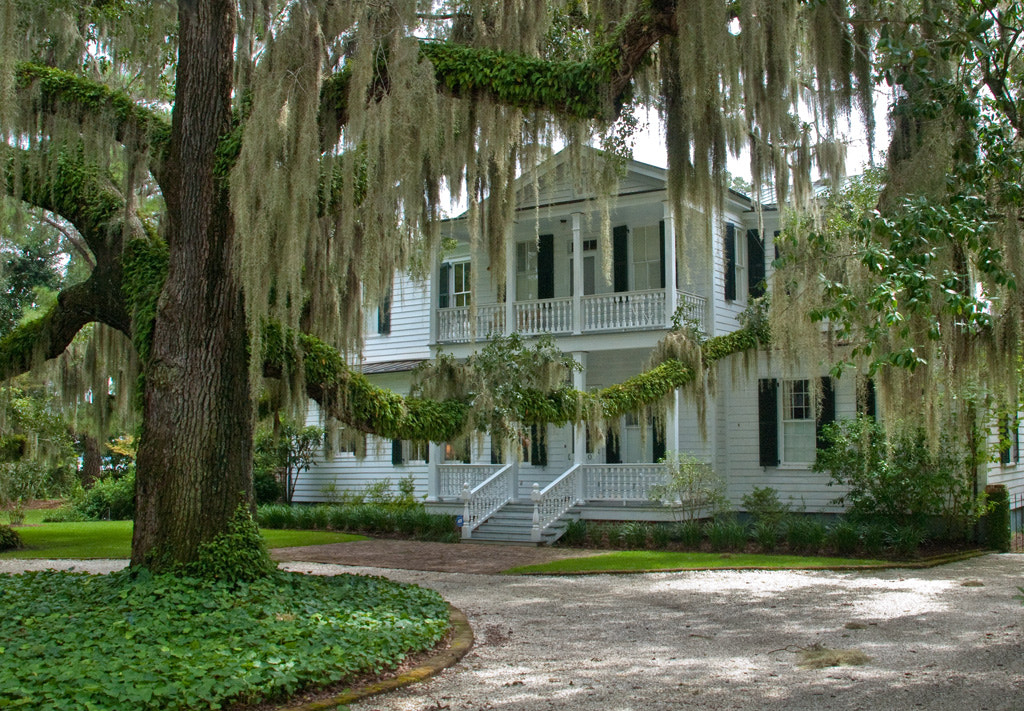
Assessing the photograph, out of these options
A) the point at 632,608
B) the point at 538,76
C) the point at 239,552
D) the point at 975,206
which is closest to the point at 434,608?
the point at 239,552

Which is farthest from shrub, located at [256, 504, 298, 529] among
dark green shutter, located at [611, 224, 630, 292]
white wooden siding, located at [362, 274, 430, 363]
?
dark green shutter, located at [611, 224, 630, 292]

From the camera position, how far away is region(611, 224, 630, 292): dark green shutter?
19.5 meters

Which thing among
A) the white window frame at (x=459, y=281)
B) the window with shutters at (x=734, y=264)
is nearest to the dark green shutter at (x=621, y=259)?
the window with shutters at (x=734, y=264)

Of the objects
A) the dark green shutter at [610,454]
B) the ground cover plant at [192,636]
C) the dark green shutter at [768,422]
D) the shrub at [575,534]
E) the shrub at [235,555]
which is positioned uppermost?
the dark green shutter at [768,422]

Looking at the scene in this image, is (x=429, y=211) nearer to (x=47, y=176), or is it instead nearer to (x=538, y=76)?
(x=538, y=76)

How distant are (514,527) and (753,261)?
25.2 ft

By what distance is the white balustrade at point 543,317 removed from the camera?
19156 mm

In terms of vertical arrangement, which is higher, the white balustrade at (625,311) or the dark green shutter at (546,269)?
the dark green shutter at (546,269)

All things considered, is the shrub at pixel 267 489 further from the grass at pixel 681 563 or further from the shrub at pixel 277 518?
the grass at pixel 681 563

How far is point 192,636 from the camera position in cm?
619

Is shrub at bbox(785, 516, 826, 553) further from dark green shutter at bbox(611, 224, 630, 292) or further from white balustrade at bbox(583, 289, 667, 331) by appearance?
dark green shutter at bbox(611, 224, 630, 292)

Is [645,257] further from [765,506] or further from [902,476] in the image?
[902,476]

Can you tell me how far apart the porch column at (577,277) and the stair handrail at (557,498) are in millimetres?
2911

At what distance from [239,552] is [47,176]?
4530 millimetres
